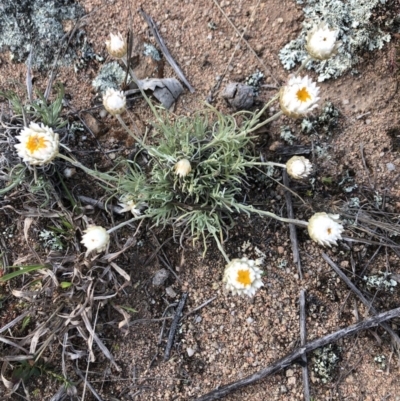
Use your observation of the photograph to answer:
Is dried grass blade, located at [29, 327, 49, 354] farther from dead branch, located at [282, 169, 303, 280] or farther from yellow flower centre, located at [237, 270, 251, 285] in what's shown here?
dead branch, located at [282, 169, 303, 280]

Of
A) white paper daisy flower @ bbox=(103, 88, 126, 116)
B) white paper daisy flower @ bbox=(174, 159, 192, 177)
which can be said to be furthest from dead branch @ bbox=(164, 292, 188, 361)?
white paper daisy flower @ bbox=(103, 88, 126, 116)

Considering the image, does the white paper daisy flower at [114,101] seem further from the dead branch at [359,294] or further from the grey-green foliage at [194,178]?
the dead branch at [359,294]

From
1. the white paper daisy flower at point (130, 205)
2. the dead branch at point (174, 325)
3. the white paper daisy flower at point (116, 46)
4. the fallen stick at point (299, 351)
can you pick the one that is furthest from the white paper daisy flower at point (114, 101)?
the fallen stick at point (299, 351)

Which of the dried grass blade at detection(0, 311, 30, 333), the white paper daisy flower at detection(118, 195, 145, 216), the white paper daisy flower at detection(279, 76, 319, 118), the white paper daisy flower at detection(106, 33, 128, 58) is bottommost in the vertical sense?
the dried grass blade at detection(0, 311, 30, 333)

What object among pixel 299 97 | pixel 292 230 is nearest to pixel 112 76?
pixel 299 97

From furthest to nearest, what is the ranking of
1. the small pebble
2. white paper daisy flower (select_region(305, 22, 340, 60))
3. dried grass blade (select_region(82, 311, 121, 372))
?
the small pebble
dried grass blade (select_region(82, 311, 121, 372))
white paper daisy flower (select_region(305, 22, 340, 60))

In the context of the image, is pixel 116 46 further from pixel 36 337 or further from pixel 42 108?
pixel 36 337
